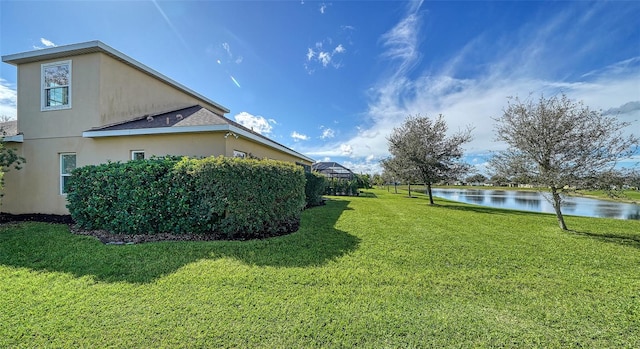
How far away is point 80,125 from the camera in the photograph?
8.87 m

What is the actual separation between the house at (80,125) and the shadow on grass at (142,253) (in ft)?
11.0

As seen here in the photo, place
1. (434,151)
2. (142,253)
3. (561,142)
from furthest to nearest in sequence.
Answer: (434,151) → (561,142) → (142,253)

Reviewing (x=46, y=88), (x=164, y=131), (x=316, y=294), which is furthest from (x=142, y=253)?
(x=46, y=88)

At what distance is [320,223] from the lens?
834 cm

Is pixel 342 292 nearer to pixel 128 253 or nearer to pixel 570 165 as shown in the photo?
pixel 128 253

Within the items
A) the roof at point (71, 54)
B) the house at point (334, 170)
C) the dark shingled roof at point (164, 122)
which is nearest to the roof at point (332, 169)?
the house at point (334, 170)

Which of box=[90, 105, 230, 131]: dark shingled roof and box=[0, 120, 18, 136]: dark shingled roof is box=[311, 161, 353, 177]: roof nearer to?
box=[90, 105, 230, 131]: dark shingled roof

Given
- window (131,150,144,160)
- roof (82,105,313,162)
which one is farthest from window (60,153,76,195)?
window (131,150,144,160)

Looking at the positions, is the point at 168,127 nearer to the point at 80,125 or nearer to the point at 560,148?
the point at 80,125

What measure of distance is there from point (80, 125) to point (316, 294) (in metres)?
10.9

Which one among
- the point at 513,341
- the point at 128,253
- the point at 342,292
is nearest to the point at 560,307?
the point at 513,341

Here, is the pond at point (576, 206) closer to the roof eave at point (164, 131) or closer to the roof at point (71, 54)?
the roof eave at point (164, 131)

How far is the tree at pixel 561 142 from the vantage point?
7.16m

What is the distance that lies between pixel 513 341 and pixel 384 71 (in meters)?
14.0
